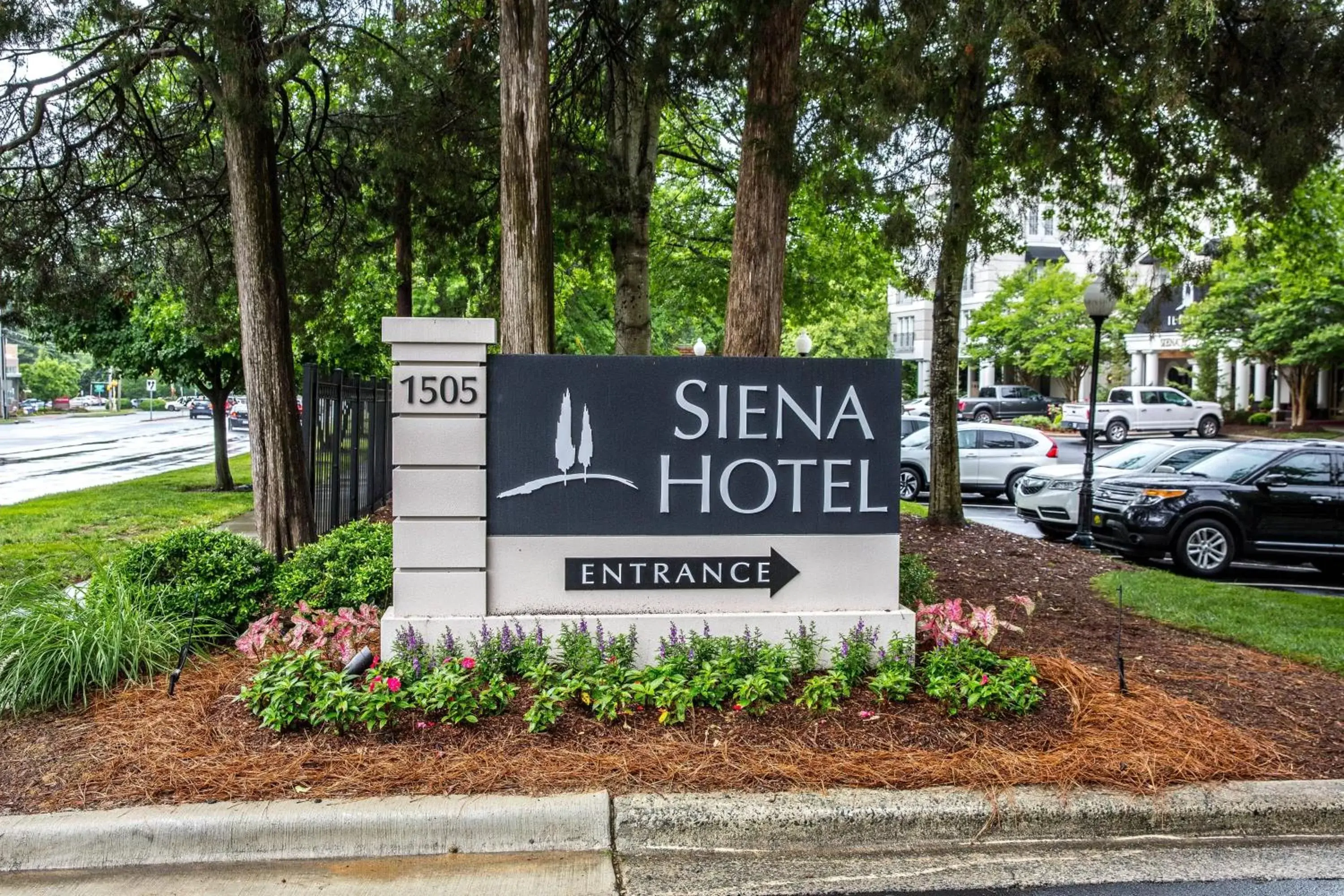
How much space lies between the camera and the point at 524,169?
286 inches

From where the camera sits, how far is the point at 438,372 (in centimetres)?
551

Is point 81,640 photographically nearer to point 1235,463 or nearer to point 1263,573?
point 1235,463

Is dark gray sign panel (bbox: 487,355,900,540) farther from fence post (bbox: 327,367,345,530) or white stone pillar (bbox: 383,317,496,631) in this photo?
fence post (bbox: 327,367,345,530)

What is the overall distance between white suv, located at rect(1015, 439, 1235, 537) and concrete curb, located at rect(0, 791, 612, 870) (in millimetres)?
10877

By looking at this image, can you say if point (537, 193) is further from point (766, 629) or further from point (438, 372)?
point (766, 629)

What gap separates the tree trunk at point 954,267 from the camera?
349 inches

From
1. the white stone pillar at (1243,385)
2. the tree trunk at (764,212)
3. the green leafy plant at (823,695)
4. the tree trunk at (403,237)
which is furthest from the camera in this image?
the white stone pillar at (1243,385)

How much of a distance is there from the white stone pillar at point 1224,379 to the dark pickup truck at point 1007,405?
6168mm

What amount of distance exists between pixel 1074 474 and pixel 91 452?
29.1 m

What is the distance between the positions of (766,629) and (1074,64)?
6139 millimetres

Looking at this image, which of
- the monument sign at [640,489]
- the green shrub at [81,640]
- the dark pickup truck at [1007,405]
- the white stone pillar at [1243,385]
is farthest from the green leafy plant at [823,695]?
the white stone pillar at [1243,385]

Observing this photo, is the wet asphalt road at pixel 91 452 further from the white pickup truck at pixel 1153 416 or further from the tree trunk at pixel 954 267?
the white pickup truck at pixel 1153 416

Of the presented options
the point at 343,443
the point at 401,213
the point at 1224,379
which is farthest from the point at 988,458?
the point at 1224,379

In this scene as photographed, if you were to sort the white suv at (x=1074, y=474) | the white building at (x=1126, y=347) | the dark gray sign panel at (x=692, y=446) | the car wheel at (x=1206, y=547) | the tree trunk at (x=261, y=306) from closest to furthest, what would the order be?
the dark gray sign panel at (x=692, y=446)
the tree trunk at (x=261, y=306)
the car wheel at (x=1206, y=547)
the white suv at (x=1074, y=474)
the white building at (x=1126, y=347)
